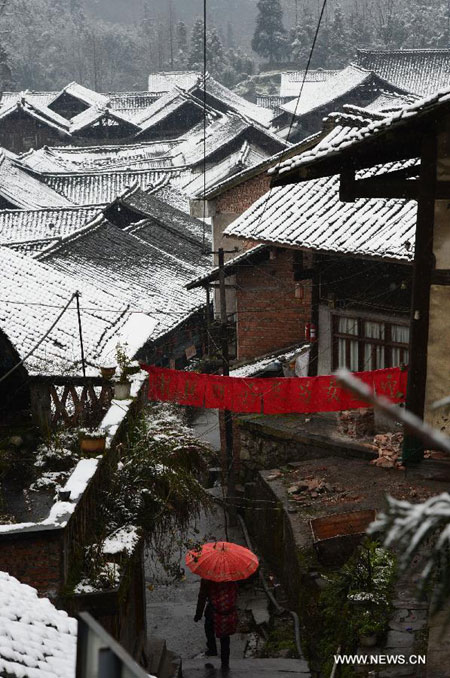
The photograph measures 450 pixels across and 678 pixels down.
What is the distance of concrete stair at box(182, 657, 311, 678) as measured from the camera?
11578 millimetres

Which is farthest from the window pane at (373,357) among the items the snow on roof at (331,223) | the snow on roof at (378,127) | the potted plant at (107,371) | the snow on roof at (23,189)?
the snow on roof at (23,189)

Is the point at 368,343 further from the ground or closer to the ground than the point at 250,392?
further from the ground

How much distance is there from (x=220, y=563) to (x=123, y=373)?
275 centimetres

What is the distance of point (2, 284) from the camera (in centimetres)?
1491

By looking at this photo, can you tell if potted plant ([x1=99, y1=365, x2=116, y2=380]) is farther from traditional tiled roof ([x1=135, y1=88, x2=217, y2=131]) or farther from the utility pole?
traditional tiled roof ([x1=135, y1=88, x2=217, y2=131])

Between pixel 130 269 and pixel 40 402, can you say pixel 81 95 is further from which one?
pixel 40 402

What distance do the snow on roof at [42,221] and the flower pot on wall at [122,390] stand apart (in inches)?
1130

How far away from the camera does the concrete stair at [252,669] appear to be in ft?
38.0

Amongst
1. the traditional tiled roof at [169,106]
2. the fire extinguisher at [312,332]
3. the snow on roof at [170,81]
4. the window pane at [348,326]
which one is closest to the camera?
Result: the window pane at [348,326]

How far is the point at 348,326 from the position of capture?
17.8 metres

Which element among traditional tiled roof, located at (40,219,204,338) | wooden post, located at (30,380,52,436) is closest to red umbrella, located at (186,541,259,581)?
wooden post, located at (30,380,52,436)

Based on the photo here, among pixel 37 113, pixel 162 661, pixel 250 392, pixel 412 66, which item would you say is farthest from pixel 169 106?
pixel 162 661

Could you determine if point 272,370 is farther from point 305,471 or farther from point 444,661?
point 444,661

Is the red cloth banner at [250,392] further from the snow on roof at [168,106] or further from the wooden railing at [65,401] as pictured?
the snow on roof at [168,106]
